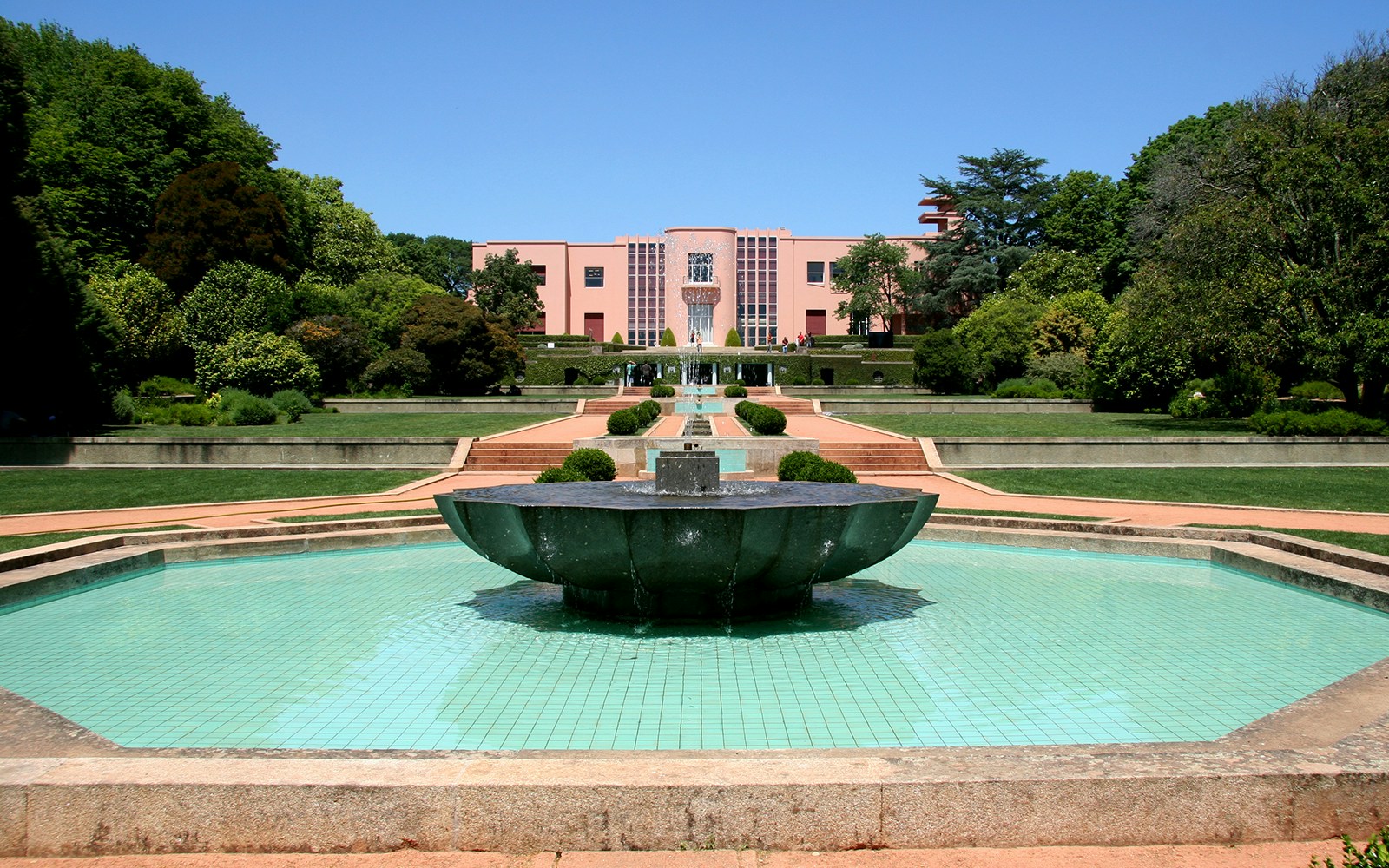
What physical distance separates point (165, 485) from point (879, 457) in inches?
473

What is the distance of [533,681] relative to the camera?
5.44 metres

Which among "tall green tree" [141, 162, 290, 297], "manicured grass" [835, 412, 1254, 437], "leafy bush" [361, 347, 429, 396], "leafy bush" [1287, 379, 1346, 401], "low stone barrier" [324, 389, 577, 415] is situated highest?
"tall green tree" [141, 162, 290, 297]

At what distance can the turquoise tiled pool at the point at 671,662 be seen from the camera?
466 cm

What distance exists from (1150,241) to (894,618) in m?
35.0

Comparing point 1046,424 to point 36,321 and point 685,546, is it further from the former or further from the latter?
point 36,321

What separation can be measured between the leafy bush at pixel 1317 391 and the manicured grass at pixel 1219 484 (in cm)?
1253

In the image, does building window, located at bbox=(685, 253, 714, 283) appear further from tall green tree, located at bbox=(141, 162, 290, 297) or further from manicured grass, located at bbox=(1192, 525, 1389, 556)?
manicured grass, located at bbox=(1192, 525, 1389, 556)

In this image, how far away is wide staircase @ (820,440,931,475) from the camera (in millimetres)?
17688

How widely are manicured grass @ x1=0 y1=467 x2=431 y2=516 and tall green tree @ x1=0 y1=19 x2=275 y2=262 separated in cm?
1724

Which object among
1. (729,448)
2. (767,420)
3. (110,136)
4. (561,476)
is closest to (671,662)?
(561,476)

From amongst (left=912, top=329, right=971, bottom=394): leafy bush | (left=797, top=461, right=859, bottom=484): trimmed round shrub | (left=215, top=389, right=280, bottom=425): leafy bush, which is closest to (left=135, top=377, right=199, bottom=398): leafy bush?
(left=215, top=389, right=280, bottom=425): leafy bush

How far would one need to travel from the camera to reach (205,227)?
3562cm

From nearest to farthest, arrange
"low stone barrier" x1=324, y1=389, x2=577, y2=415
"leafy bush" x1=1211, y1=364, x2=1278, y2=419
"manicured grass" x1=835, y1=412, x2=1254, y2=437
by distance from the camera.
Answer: "manicured grass" x1=835, y1=412, x2=1254, y2=437, "leafy bush" x1=1211, y1=364, x2=1278, y2=419, "low stone barrier" x1=324, y1=389, x2=577, y2=415

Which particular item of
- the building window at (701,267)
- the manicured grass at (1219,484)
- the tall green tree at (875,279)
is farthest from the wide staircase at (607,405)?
the building window at (701,267)
